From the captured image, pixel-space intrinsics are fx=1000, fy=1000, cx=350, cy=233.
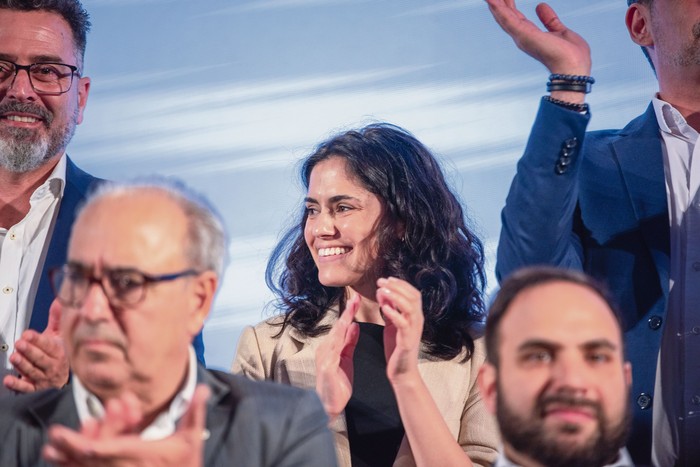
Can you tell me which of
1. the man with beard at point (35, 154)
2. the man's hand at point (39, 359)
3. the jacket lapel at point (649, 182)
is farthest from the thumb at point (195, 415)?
the jacket lapel at point (649, 182)

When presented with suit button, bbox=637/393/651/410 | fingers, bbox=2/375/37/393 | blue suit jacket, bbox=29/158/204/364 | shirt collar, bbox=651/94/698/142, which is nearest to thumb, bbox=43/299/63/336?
fingers, bbox=2/375/37/393

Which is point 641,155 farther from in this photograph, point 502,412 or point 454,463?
point 502,412

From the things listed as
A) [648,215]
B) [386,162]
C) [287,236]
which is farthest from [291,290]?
[648,215]

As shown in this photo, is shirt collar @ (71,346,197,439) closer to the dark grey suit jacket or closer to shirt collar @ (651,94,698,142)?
the dark grey suit jacket

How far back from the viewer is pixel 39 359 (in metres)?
2.21

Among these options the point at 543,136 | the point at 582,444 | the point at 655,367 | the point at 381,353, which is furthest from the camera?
the point at 381,353

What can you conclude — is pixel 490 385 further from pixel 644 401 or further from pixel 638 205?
pixel 638 205

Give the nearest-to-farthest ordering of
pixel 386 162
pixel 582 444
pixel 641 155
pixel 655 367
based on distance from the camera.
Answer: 1. pixel 582 444
2. pixel 655 367
3. pixel 641 155
4. pixel 386 162

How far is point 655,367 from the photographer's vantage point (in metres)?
2.34

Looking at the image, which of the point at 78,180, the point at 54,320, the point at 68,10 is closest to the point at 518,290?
the point at 54,320

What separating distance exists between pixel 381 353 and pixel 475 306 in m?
0.34

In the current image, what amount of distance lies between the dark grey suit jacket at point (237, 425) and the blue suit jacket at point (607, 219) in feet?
2.36

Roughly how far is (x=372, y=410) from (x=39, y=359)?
0.91 m

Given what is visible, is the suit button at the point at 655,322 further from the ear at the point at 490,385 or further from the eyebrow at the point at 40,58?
the eyebrow at the point at 40,58
